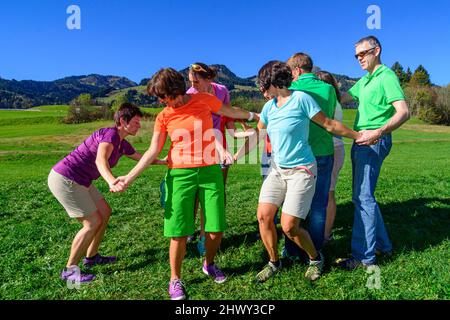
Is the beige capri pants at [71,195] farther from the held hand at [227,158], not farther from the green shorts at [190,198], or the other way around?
the held hand at [227,158]

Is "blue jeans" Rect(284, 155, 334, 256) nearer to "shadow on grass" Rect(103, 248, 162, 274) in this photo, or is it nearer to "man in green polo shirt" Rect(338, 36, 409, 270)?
"man in green polo shirt" Rect(338, 36, 409, 270)

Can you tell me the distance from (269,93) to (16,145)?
1649 inches

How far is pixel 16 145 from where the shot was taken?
39.8 m

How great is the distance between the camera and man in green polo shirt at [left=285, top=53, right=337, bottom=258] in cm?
458

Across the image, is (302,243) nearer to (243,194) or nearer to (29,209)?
(243,194)

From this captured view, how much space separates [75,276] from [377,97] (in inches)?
169

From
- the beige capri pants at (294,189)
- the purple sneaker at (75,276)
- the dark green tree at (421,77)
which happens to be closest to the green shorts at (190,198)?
the beige capri pants at (294,189)

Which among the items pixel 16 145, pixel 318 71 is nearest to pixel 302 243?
pixel 318 71

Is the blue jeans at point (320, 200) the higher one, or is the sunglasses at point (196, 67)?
the sunglasses at point (196, 67)

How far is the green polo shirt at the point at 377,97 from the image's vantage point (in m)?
4.30

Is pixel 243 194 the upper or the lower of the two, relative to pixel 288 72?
lower

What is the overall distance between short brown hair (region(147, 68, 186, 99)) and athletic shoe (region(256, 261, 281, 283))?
7.65 ft

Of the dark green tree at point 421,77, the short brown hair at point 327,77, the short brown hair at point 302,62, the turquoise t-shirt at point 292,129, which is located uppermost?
the dark green tree at point 421,77
